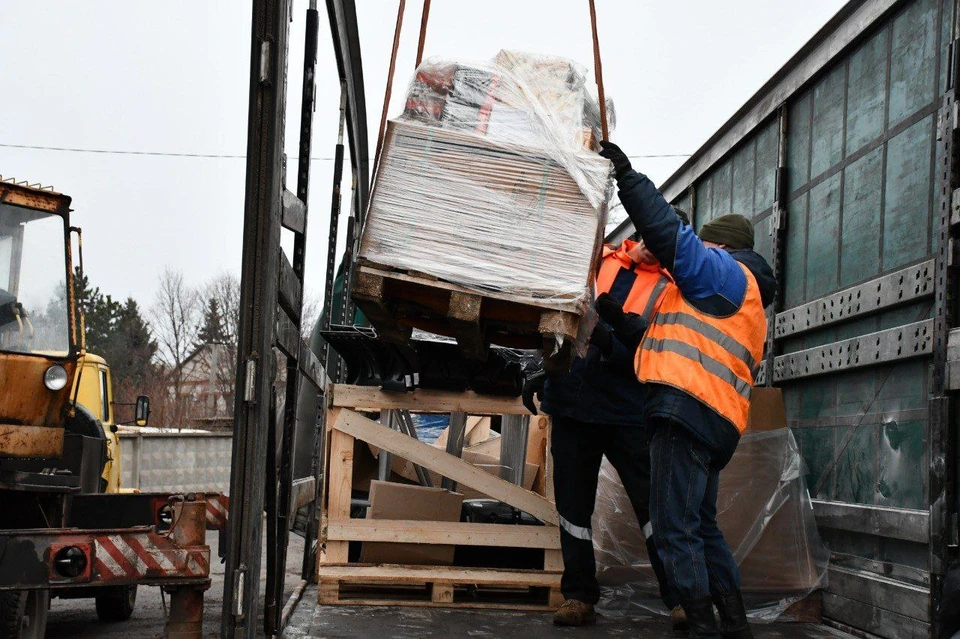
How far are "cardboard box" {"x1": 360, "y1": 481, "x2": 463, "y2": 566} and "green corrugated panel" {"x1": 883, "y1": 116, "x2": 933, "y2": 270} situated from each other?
8.38 feet

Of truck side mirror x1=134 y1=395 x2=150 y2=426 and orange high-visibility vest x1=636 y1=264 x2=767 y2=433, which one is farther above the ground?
orange high-visibility vest x1=636 y1=264 x2=767 y2=433

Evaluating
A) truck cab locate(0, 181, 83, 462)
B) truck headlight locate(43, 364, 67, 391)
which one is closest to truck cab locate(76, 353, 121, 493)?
truck cab locate(0, 181, 83, 462)

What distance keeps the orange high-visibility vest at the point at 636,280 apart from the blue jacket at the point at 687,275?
0.35 metres

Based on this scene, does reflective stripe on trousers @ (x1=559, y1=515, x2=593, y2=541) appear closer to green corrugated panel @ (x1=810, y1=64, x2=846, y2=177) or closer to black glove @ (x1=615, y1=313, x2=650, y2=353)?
black glove @ (x1=615, y1=313, x2=650, y2=353)

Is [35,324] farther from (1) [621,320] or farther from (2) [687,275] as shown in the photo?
(2) [687,275]

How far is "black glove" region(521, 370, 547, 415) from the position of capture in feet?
17.6

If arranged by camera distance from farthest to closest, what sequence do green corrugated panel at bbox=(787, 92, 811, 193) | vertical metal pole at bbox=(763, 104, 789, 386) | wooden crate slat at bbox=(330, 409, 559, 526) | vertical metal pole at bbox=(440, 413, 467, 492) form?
vertical metal pole at bbox=(440, 413, 467, 492) < vertical metal pole at bbox=(763, 104, 789, 386) < green corrugated panel at bbox=(787, 92, 811, 193) < wooden crate slat at bbox=(330, 409, 559, 526)

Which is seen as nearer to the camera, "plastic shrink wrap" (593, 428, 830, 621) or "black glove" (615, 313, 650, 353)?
"black glove" (615, 313, 650, 353)

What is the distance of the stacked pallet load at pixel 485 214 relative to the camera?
366 cm

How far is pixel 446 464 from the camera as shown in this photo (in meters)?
5.52

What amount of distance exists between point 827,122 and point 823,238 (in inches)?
23.9

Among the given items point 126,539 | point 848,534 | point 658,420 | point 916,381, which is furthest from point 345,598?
point 916,381

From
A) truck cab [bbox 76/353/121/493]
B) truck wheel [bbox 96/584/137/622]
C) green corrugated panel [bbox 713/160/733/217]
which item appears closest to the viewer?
truck wheel [bbox 96/584/137/622]

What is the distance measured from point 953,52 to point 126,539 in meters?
3.73
